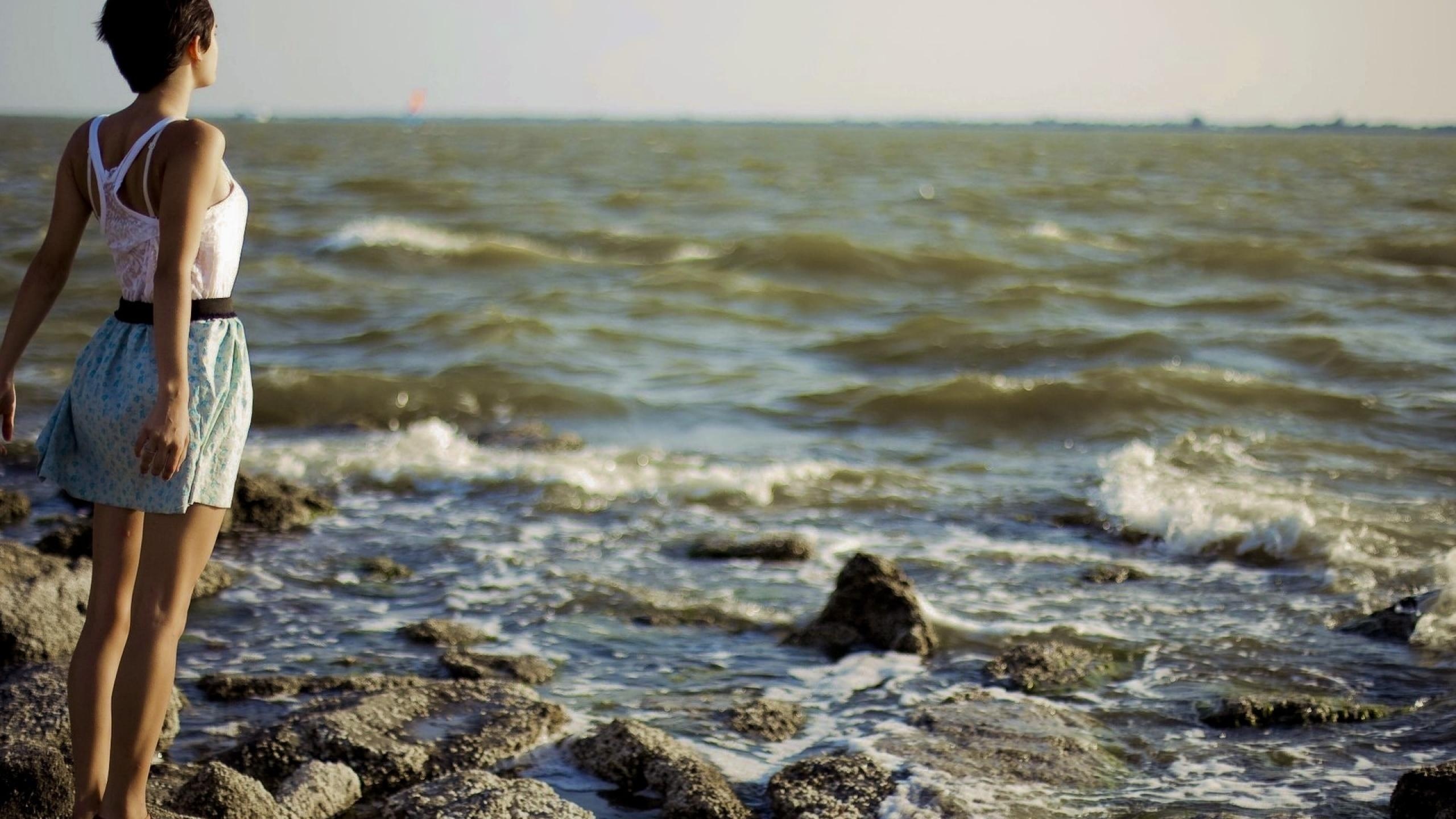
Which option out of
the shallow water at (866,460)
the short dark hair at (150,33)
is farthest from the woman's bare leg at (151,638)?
the shallow water at (866,460)

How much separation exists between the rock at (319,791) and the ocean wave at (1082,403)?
7.66m

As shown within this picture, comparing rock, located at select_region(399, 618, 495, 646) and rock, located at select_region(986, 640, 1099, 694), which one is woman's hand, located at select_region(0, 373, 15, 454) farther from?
rock, located at select_region(986, 640, 1099, 694)

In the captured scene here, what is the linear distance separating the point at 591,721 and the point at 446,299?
13960 millimetres

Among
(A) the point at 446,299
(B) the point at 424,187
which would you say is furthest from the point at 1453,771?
(B) the point at 424,187

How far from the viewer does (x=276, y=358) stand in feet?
45.9

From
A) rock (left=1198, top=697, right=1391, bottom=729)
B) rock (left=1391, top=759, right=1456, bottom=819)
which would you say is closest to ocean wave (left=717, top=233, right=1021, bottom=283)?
rock (left=1198, top=697, right=1391, bottom=729)

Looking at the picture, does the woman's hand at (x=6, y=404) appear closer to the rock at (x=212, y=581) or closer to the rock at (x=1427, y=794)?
the rock at (x=212, y=581)

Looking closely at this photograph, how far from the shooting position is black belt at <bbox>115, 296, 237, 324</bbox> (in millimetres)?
3006

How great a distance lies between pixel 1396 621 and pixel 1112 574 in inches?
55.9

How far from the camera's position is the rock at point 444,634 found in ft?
20.5

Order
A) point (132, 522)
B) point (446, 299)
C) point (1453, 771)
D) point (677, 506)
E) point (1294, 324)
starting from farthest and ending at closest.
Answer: point (446, 299)
point (1294, 324)
point (677, 506)
point (1453, 771)
point (132, 522)

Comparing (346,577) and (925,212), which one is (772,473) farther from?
(925,212)

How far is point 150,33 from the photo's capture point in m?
2.91

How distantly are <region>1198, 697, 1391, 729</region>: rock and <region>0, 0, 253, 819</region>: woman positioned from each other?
390 centimetres
